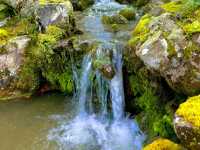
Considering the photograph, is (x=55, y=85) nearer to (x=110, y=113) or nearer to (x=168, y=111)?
(x=110, y=113)

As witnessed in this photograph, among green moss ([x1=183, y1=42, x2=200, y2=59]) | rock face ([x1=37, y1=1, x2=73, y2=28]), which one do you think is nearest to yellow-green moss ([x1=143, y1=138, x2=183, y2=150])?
green moss ([x1=183, y1=42, x2=200, y2=59])

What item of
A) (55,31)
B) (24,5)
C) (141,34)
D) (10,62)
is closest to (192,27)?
(141,34)

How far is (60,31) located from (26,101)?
2.14 m

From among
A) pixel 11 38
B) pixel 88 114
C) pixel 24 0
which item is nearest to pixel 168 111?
pixel 88 114

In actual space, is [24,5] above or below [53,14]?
above

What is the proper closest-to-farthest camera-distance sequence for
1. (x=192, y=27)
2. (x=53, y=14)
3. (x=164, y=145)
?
Result: (x=164, y=145) < (x=192, y=27) < (x=53, y=14)

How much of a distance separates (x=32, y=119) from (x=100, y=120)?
1.69 metres

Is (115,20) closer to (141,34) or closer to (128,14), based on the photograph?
(128,14)

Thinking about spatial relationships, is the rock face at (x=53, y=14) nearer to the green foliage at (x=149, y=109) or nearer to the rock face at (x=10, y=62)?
the rock face at (x=10, y=62)

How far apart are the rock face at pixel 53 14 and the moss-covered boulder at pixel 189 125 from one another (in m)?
5.57

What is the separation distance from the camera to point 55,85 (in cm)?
1042

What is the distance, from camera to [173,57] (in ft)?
23.5

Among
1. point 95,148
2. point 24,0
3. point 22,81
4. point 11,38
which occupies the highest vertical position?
point 24,0

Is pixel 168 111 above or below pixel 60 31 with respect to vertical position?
below
